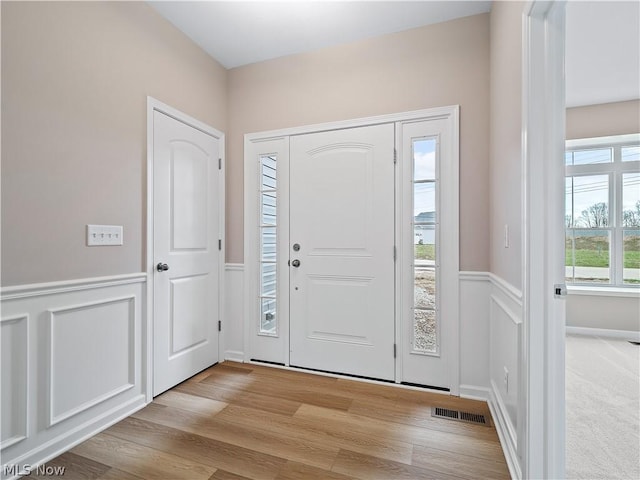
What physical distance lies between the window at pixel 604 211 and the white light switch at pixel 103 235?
4509 mm

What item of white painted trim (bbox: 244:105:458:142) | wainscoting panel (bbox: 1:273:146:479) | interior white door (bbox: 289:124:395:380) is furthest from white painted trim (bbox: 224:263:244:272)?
white painted trim (bbox: 244:105:458:142)

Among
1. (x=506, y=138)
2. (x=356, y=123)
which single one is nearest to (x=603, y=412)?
(x=506, y=138)

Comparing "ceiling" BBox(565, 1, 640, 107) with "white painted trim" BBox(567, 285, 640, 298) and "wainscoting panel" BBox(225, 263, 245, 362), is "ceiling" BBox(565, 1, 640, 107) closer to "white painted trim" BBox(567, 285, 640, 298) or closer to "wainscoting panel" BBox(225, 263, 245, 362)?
"white painted trim" BBox(567, 285, 640, 298)

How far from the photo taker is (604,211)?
12.6ft

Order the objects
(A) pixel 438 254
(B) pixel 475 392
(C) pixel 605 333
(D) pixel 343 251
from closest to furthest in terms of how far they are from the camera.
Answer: (B) pixel 475 392 < (A) pixel 438 254 < (D) pixel 343 251 < (C) pixel 605 333

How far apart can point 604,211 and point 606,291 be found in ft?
3.18

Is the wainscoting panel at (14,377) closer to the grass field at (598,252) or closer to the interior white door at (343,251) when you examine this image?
the interior white door at (343,251)

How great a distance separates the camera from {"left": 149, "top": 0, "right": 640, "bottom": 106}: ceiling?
2172mm

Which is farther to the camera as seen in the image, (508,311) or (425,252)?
(425,252)

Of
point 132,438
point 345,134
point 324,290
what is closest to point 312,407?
point 324,290

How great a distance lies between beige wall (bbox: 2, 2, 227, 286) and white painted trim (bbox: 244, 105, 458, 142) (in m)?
0.78

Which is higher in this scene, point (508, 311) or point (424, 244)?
point (424, 244)

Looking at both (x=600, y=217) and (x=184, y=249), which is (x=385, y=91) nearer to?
(x=184, y=249)

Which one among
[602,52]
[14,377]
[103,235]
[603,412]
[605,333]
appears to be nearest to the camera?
[14,377]
